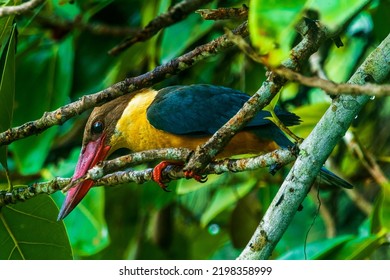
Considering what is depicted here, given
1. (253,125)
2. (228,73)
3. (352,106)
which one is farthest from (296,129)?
(352,106)

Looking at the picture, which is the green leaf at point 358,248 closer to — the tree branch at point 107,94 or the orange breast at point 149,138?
the orange breast at point 149,138

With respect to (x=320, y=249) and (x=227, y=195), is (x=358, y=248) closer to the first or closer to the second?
(x=320, y=249)

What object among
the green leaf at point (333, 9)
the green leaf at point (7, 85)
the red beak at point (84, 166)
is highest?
the green leaf at point (333, 9)

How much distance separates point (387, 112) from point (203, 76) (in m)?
0.87

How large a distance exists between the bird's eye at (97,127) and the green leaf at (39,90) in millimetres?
486

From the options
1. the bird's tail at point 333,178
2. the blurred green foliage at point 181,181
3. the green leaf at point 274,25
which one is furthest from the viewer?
the blurred green foliage at point 181,181

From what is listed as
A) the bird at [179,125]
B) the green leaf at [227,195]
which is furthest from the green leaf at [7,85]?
the green leaf at [227,195]

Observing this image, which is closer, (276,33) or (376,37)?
(276,33)

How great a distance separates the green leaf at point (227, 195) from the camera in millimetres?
3199

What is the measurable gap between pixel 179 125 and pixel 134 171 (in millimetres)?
494

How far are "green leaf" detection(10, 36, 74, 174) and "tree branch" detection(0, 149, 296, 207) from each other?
89cm

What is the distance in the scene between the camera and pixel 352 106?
5.27 ft

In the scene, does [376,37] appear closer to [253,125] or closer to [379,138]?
[379,138]

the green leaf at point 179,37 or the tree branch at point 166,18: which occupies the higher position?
the tree branch at point 166,18
